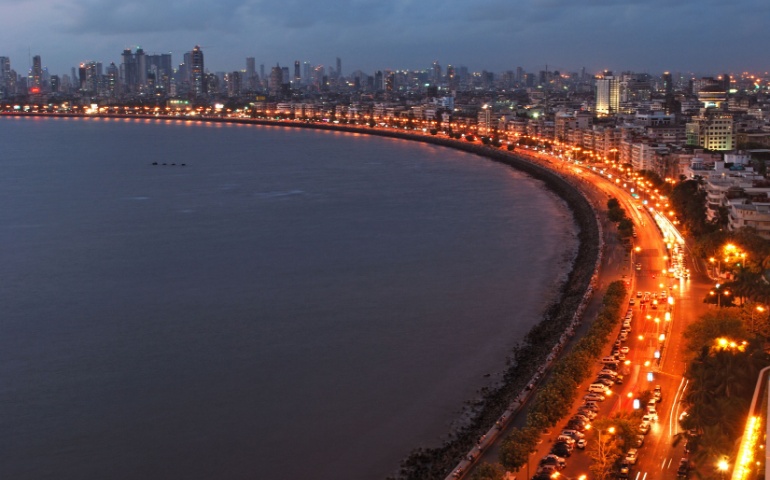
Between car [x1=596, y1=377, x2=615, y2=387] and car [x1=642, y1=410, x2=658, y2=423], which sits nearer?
car [x1=642, y1=410, x2=658, y2=423]

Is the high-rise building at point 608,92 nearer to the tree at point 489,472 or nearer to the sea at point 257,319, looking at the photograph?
the sea at point 257,319

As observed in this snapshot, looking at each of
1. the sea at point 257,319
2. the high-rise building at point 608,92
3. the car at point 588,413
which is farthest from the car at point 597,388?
the high-rise building at point 608,92

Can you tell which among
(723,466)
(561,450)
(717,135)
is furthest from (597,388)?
(717,135)

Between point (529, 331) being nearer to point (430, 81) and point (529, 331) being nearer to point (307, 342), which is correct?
point (307, 342)

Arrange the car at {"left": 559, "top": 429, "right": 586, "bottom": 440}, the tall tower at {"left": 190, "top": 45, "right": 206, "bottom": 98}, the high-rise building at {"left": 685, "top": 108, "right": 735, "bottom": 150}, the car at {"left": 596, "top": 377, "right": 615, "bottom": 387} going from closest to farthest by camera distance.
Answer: the car at {"left": 559, "top": 429, "right": 586, "bottom": 440} → the car at {"left": 596, "top": 377, "right": 615, "bottom": 387} → the high-rise building at {"left": 685, "top": 108, "right": 735, "bottom": 150} → the tall tower at {"left": 190, "top": 45, "right": 206, "bottom": 98}

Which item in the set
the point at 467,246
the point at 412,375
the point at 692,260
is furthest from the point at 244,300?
the point at 692,260

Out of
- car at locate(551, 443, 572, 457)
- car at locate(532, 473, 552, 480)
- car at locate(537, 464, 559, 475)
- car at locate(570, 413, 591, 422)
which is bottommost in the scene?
car at locate(532, 473, 552, 480)

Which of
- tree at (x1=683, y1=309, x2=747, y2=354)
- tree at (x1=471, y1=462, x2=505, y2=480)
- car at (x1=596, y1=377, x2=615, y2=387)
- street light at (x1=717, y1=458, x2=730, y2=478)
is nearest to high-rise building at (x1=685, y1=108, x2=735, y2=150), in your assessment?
tree at (x1=683, y1=309, x2=747, y2=354)

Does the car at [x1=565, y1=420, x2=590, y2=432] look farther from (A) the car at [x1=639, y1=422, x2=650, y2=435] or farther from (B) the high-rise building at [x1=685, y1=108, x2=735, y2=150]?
(B) the high-rise building at [x1=685, y1=108, x2=735, y2=150]

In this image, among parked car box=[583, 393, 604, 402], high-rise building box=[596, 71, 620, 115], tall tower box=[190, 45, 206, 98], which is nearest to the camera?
parked car box=[583, 393, 604, 402]
